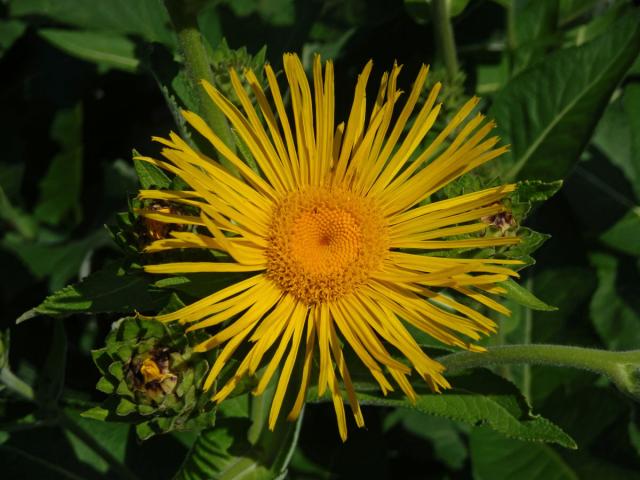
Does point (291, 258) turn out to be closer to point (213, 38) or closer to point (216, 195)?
point (216, 195)

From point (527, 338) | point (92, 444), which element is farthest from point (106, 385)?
point (527, 338)

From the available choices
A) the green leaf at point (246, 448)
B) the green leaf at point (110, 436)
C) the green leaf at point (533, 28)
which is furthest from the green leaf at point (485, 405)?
the green leaf at point (533, 28)

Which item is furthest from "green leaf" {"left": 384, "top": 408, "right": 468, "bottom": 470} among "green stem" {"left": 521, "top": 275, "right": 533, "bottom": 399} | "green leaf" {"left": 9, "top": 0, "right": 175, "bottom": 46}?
"green leaf" {"left": 9, "top": 0, "right": 175, "bottom": 46}

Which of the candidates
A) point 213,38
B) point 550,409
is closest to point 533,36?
point 213,38

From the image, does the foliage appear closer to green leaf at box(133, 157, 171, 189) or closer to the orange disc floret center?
green leaf at box(133, 157, 171, 189)

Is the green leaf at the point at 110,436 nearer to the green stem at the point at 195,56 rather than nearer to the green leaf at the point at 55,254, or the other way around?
the green leaf at the point at 55,254

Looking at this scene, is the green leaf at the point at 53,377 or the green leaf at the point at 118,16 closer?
the green leaf at the point at 53,377
